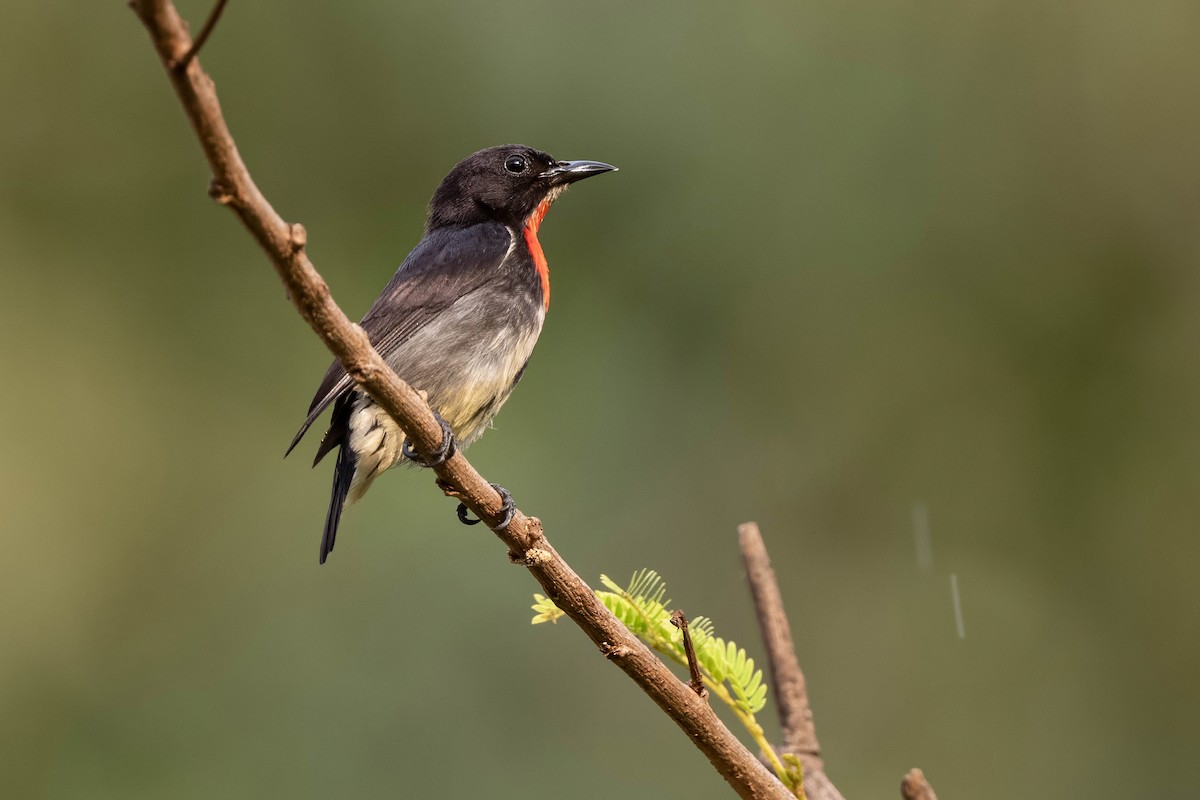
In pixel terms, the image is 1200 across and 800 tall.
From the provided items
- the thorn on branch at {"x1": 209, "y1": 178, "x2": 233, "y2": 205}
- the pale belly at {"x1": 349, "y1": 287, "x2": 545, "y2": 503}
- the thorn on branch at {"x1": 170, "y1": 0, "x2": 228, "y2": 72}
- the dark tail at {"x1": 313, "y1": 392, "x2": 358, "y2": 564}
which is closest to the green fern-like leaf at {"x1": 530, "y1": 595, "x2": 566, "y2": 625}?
the thorn on branch at {"x1": 209, "y1": 178, "x2": 233, "y2": 205}

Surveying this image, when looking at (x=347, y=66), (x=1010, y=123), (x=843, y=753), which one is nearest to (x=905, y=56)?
(x=1010, y=123)

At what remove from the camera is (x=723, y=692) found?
2.24 metres

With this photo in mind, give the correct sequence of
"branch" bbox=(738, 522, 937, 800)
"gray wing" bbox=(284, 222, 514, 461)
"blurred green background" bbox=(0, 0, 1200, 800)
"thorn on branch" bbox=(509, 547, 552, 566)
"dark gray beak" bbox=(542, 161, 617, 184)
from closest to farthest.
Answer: "thorn on branch" bbox=(509, 547, 552, 566) < "branch" bbox=(738, 522, 937, 800) < "gray wing" bbox=(284, 222, 514, 461) < "dark gray beak" bbox=(542, 161, 617, 184) < "blurred green background" bbox=(0, 0, 1200, 800)

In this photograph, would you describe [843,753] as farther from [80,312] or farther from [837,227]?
[80,312]

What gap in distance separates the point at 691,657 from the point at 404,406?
25.7 inches

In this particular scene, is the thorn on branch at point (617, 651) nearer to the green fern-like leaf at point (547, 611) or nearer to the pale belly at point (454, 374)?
the green fern-like leaf at point (547, 611)

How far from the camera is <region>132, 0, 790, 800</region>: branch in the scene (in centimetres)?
163

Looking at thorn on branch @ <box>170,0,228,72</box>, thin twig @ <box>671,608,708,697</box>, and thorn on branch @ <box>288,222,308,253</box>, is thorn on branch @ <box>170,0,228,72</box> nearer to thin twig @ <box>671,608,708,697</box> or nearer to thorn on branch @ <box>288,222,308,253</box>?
thorn on branch @ <box>288,222,308,253</box>

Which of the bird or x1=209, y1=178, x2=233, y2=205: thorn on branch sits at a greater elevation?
x1=209, y1=178, x2=233, y2=205: thorn on branch

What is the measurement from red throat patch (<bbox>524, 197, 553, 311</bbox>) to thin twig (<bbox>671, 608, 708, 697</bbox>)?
7.01 feet

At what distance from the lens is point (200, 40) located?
1520 mm

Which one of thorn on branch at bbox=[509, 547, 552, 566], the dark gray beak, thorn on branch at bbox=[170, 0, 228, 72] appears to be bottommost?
thorn on branch at bbox=[509, 547, 552, 566]

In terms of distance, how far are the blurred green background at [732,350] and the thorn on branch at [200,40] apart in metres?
6.18

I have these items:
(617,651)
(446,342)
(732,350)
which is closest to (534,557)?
(617,651)
